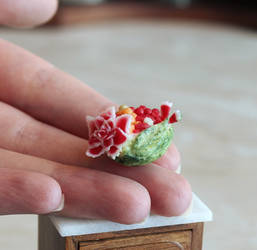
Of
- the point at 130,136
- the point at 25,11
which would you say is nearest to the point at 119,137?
the point at 130,136

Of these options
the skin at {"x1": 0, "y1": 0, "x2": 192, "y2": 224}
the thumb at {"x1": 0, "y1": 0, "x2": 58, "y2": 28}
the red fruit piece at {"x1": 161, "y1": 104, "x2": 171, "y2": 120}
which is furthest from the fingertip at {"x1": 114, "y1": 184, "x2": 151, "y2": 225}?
the thumb at {"x1": 0, "y1": 0, "x2": 58, "y2": 28}

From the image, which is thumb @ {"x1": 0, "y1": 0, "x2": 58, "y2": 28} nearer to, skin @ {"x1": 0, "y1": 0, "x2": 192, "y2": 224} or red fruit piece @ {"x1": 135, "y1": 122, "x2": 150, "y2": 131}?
skin @ {"x1": 0, "y1": 0, "x2": 192, "y2": 224}

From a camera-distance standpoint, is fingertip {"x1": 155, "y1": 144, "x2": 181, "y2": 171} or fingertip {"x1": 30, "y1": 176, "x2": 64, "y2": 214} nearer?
fingertip {"x1": 30, "y1": 176, "x2": 64, "y2": 214}

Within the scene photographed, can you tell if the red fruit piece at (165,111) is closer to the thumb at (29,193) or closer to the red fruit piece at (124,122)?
the red fruit piece at (124,122)

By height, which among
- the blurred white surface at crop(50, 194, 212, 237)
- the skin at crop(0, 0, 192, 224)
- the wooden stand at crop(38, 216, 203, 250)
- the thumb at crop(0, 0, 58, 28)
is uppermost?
the thumb at crop(0, 0, 58, 28)

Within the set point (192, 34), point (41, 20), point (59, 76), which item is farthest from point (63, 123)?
point (192, 34)

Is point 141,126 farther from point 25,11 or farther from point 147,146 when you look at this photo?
point 25,11

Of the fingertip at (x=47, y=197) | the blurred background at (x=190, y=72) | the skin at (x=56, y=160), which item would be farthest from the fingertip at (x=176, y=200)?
the blurred background at (x=190, y=72)
